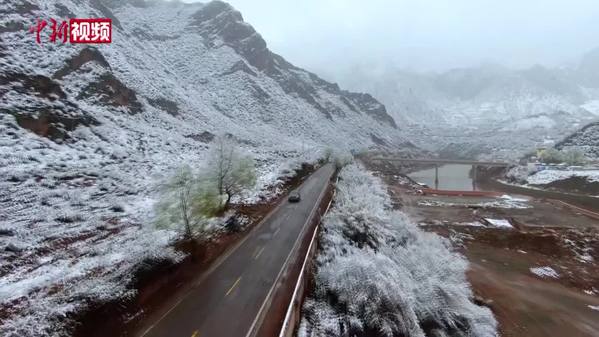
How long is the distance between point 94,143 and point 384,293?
45248 mm

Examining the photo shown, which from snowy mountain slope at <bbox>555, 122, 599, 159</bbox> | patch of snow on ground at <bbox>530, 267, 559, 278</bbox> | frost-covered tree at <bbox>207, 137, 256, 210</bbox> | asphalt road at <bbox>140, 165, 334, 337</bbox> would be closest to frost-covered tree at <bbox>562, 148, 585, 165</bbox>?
snowy mountain slope at <bbox>555, 122, 599, 159</bbox>

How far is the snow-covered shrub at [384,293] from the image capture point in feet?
49.8

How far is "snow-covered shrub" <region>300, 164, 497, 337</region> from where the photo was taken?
15.2 meters

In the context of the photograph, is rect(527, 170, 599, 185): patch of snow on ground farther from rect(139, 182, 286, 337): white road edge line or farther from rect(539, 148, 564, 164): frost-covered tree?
rect(139, 182, 286, 337): white road edge line

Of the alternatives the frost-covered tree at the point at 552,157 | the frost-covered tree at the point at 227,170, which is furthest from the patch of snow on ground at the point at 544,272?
the frost-covered tree at the point at 552,157

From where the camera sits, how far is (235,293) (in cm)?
1580

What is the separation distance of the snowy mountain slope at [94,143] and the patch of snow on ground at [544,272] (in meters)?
30.3

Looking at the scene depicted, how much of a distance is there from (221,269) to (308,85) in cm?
18622

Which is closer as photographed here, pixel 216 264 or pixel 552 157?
pixel 216 264

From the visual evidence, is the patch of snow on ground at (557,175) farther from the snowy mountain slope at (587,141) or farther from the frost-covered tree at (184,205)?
the frost-covered tree at (184,205)

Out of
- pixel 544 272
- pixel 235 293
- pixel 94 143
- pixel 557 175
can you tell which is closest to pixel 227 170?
pixel 235 293

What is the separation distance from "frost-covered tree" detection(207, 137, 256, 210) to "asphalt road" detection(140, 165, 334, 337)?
17.9 feet

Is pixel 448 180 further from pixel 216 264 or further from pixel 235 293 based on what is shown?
pixel 235 293

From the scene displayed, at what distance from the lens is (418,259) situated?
74.6 ft
